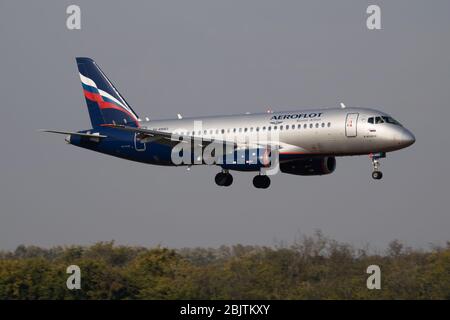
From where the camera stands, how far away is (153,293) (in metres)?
89.1

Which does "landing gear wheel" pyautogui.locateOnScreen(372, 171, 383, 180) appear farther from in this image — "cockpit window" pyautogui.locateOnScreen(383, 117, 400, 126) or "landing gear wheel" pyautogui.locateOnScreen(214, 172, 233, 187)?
"landing gear wheel" pyautogui.locateOnScreen(214, 172, 233, 187)

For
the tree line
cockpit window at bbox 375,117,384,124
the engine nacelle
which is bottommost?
the tree line

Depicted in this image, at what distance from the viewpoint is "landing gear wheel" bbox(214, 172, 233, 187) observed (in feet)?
303

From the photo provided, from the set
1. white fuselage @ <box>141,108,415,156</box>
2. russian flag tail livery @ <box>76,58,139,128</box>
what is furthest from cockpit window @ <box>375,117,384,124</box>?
russian flag tail livery @ <box>76,58,139,128</box>

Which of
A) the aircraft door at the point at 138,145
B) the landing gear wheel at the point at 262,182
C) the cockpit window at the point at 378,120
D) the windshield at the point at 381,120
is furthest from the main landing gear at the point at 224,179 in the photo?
the cockpit window at the point at 378,120

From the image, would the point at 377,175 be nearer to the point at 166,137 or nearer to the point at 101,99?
the point at 166,137

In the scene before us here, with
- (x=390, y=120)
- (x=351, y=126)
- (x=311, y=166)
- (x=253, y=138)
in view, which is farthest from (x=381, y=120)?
(x=253, y=138)

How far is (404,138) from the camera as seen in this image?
83.8 metres

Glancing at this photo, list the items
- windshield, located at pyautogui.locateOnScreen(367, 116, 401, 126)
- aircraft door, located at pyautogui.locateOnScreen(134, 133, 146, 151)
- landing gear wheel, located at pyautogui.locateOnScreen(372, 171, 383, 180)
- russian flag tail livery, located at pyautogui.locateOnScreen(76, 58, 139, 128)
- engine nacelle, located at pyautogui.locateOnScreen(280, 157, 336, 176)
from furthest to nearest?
1. russian flag tail livery, located at pyautogui.locateOnScreen(76, 58, 139, 128)
2. aircraft door, located at pyautogui.locateOnScreen(134, 133, 146, 151)
3. engine nacelle, located at pyautogui.locateOnScreen(280, 157, 336, 176)
4. landing gear wheel, located at pyautogui.locateOnScreen(372, 171, 383, 180)
5. windshield, located at pyautogui.locateOnScreen(367, 116, 401, 126)

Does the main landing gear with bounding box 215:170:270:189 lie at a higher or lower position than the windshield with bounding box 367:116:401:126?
lower

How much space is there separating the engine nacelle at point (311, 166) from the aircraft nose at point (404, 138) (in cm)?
811
